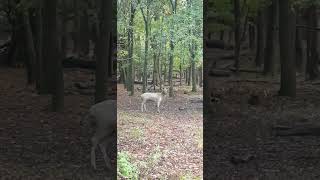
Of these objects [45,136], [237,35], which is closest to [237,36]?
[237,35]

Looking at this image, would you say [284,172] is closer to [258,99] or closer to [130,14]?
[258,99]

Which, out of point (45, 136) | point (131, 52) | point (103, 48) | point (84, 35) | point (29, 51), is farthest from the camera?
point (29, 51)

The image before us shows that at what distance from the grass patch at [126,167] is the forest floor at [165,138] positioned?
2 cm

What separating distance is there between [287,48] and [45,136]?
8.78 feet

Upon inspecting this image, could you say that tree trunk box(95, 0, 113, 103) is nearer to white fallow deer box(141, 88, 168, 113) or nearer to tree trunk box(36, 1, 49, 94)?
white fallow deer box(141, 88, 168, 113)

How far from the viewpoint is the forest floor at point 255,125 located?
541 cm

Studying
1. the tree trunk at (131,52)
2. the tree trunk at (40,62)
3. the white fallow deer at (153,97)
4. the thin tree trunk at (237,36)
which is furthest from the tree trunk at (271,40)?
the tree trunk at (40,62)

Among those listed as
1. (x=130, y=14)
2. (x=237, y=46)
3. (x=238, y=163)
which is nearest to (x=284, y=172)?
(x=238, y=163)

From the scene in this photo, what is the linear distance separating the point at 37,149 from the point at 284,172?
250cm

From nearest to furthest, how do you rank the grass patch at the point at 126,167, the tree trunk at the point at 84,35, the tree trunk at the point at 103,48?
1. the grass patch at the point at 126,167
2. the tree trunk at the point at 103,48
3. the tree trunk at the point at 84,35

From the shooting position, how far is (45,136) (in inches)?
216

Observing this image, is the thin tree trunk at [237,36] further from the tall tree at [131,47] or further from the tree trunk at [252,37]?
the tall tree at [131,47]

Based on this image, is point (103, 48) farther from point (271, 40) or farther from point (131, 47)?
point (271, 40)

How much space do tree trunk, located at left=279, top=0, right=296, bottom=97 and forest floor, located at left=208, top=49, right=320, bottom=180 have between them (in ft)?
0.24
